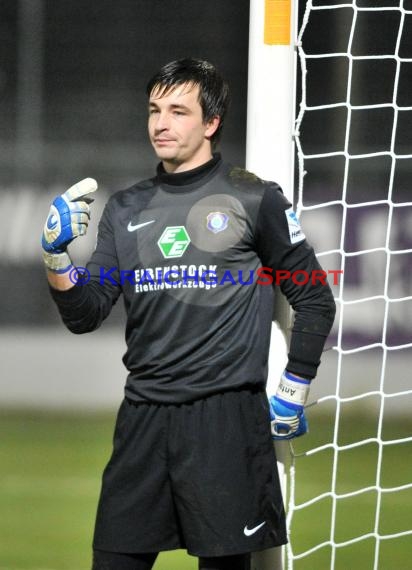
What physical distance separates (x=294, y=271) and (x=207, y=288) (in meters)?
0.15

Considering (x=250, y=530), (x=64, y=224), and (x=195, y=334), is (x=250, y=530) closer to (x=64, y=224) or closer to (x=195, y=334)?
(x=195, y=334)

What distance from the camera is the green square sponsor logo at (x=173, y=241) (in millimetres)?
1745

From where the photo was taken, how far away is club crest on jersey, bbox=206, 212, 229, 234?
1742 mm

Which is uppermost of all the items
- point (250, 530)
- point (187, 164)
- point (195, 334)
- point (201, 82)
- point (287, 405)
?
point (201, 82)

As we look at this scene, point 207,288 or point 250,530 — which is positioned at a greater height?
point 207,288

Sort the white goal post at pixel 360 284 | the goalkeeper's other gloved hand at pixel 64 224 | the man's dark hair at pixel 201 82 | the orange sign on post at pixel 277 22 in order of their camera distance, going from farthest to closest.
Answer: the white goal post at pixel 360 284 → the orange sign on post at pixel 277 22 → the man's dark hair at pixel 201 82 → the goalkeeper's other gloved hand at pixel 64 224

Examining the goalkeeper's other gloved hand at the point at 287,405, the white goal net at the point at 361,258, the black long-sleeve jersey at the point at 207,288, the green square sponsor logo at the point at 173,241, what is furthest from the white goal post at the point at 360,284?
the green square sponsor logo at the point at 173,241

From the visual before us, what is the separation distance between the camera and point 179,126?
1.75 metres

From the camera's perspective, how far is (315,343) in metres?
1.76

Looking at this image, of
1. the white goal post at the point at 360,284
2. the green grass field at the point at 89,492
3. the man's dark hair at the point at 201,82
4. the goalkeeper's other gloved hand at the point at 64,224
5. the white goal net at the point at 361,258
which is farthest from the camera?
the white goal net at the point at 361,258

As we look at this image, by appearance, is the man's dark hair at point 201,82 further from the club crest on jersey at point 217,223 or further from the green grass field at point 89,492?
the green grass field at point 89,492

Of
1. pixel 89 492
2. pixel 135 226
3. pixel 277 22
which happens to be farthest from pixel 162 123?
pixel 89 492

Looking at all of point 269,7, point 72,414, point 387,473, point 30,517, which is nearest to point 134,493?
point 269,7

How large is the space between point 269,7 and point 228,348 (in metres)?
0.69
